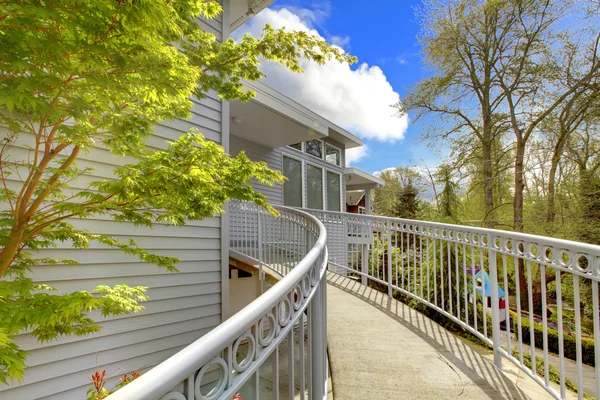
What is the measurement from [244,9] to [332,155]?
284 inches

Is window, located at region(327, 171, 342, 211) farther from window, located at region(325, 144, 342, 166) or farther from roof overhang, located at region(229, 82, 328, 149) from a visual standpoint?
roof overhang, located at region(229, 82, 328, 149)

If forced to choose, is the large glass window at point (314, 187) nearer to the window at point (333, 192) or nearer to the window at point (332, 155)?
the window at point (333, 192)

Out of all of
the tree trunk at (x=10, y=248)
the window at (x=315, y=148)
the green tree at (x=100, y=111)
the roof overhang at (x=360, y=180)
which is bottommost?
the tree trunk at (x=10, y=248)

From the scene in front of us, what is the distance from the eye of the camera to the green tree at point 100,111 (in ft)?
4.63

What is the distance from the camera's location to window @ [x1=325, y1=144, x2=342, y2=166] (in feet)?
37.4

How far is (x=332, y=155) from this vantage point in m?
11.7

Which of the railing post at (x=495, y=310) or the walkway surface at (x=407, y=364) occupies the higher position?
the railing post at (x=495, y=310)

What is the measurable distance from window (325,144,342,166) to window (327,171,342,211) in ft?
1.56

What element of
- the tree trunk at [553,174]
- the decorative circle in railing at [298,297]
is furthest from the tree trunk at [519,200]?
the decorative circle in railing at [298,297]

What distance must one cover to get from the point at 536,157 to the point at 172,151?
1486cm

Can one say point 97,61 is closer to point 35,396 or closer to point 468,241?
point 35,396

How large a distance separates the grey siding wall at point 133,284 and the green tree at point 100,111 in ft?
1.04

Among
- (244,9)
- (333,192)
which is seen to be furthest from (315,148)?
(244,9)

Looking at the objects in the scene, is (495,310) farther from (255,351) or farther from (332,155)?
(332,155)
